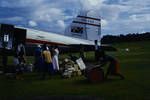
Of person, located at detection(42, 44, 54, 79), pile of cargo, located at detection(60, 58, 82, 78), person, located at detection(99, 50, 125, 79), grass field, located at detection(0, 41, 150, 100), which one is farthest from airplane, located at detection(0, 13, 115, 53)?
person, located at detection(99, 50, 125, 79)

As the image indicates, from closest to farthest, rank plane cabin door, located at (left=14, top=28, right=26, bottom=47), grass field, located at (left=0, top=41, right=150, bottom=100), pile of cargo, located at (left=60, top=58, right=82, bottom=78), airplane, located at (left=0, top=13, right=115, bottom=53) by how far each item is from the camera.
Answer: grass field, located at (left=0, top=41, right=150, bottom=100) < pile of cargo, located at (left=60, top=58, right=82, bottom=78) < plane cabin door, located at (left=14, top=28, right=26, bottom=47) < airplane, located at (left=0, top=13, right=115, bottom=53)

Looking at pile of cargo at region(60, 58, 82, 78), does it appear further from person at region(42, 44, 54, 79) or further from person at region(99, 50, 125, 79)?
person at region(99, 50, 125, 79)

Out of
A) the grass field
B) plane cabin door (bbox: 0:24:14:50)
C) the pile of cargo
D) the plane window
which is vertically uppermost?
the plane window

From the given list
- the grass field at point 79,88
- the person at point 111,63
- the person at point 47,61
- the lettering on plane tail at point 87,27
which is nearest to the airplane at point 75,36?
the lettering on plane tail at point 87,27

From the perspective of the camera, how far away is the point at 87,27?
38438 mm

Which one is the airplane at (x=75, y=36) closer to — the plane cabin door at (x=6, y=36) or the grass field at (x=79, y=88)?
the plane cabin door at (x=6, y=36)

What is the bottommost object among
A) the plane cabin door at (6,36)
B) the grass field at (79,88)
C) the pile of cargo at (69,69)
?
the grass field at (79,88)

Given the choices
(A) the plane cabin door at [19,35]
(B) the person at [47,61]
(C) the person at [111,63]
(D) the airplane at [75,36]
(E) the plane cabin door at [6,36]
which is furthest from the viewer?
(D) the airplane at [75,36]

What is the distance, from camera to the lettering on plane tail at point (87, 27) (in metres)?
38.2

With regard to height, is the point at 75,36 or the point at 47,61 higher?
the point at 75,36

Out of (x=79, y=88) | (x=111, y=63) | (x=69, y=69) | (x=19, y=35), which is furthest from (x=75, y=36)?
(x=79, y=88)

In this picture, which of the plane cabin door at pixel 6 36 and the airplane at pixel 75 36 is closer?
the plane cabin door at pixel 6 36

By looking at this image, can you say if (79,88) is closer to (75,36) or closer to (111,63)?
(111,63)

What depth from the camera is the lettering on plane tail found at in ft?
125
